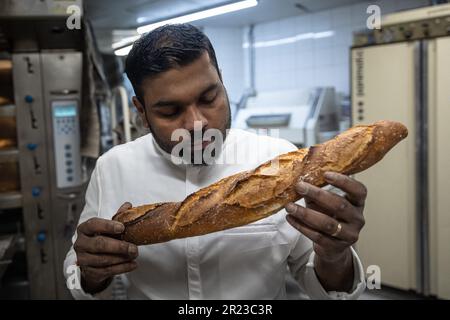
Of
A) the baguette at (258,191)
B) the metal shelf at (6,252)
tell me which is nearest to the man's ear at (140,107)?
the baguette at (258,191)

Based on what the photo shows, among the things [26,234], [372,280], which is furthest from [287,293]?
[26,234]

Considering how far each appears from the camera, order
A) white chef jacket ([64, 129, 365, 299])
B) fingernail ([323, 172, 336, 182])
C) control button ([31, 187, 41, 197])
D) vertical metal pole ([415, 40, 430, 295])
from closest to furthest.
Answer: fingernail ([323, 172, 336, 182]) < white chef jacket ([64, 129, 365, 299]) < control button ([31, 187, 41, 197]) < vertical metal pole ([415, 40, 430, 295])

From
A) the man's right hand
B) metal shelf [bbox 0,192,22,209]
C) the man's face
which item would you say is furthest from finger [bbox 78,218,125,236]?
metal shelf [bbox 0,192,22,209]

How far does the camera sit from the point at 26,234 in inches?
29.4

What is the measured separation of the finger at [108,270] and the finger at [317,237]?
228mm

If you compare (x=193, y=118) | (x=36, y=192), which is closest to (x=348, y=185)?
(x=193, y=118)

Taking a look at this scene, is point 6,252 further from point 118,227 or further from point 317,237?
point 317,237

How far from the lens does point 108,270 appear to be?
0.48 metres

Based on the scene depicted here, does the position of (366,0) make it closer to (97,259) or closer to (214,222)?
(214,222)

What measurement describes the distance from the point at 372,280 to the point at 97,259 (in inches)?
15.5

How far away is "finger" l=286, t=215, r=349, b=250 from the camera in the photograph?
43cm

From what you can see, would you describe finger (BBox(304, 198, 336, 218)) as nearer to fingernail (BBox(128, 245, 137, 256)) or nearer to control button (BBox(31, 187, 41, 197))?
fingernail (BBox(128, 245, 137, 256))

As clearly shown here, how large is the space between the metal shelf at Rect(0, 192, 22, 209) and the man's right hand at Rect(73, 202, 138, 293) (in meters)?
0.33

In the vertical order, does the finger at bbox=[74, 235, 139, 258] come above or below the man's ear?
below
